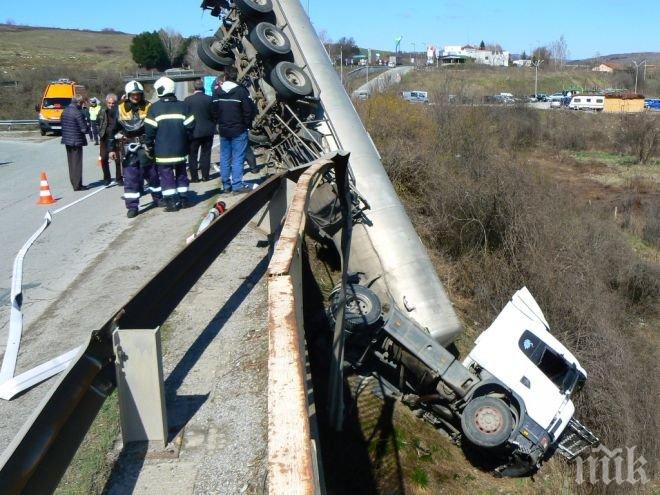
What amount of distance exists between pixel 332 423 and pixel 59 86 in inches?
917

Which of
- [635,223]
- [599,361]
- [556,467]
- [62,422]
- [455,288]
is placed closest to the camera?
[62,422]

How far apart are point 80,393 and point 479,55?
134 meters

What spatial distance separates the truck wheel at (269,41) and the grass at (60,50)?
40977 millimetres

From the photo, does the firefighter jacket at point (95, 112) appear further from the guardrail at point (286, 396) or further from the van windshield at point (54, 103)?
the guardrail at point (286, 396)

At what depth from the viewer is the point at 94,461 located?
11.4ft

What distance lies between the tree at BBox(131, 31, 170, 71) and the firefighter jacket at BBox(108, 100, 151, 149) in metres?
56.7

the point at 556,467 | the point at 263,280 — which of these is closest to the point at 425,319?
the point at 556,467

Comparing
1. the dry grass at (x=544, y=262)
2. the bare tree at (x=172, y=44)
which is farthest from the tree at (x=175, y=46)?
the dry grass at (x=544, y=262)

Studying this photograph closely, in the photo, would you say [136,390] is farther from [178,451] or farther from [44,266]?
[44,266]

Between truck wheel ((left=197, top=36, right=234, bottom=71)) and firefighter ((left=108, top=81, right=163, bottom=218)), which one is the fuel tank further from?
truck wheel ((left=197, top=36, right=234, bottom=71))

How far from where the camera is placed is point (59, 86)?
2498 cm

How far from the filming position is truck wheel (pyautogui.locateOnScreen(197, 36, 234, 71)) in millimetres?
12867

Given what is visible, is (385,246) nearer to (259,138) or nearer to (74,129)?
(259,138)

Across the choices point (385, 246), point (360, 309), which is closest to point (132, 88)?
point (385, 246)
